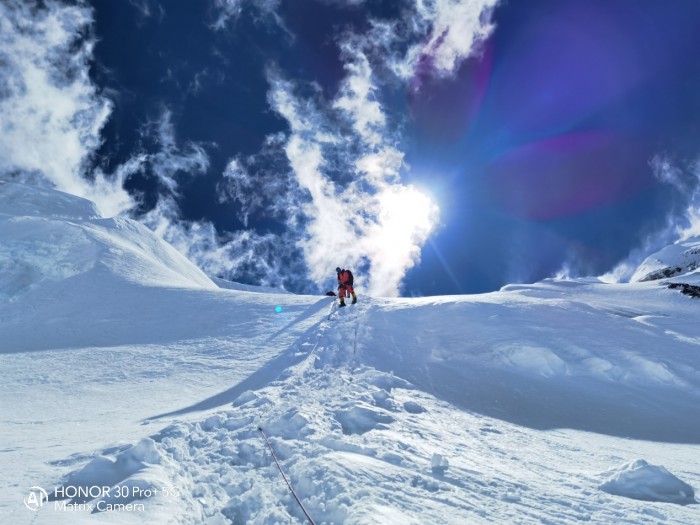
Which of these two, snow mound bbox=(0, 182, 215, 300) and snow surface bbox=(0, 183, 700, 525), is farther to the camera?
snow mound bbox=(0, 182, 215, 300)

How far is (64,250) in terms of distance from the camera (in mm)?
26625

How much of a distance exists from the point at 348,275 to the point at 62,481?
1674cm

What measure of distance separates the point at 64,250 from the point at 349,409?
26659 millimetres

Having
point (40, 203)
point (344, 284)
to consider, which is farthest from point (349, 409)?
point (40, 203)

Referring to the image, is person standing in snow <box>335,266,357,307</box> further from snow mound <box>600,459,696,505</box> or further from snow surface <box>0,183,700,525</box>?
snow mound <box>600,459,696,505</box>

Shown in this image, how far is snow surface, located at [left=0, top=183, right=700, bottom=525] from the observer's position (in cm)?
536

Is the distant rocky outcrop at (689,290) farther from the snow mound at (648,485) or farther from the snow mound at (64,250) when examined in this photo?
the snow mound at (64,250)

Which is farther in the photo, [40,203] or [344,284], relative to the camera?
[40,203]

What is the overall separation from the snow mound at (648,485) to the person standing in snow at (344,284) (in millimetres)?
16184

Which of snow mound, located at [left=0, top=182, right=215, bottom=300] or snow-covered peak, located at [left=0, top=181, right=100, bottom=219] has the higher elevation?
snow-covered peak, located at [left=0, top=181, right=100, bottom=219]

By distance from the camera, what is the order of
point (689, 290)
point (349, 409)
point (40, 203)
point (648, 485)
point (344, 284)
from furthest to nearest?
point (40, 203) → point (689, 290) → point (344, 284) → point (349, 409) → point (648, 485)

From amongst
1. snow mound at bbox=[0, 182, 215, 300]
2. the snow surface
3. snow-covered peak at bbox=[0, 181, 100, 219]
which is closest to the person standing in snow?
the snow surface

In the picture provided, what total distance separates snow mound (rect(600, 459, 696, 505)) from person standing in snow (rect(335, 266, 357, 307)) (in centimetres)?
1618

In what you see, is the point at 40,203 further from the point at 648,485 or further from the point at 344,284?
the point at 648,485
